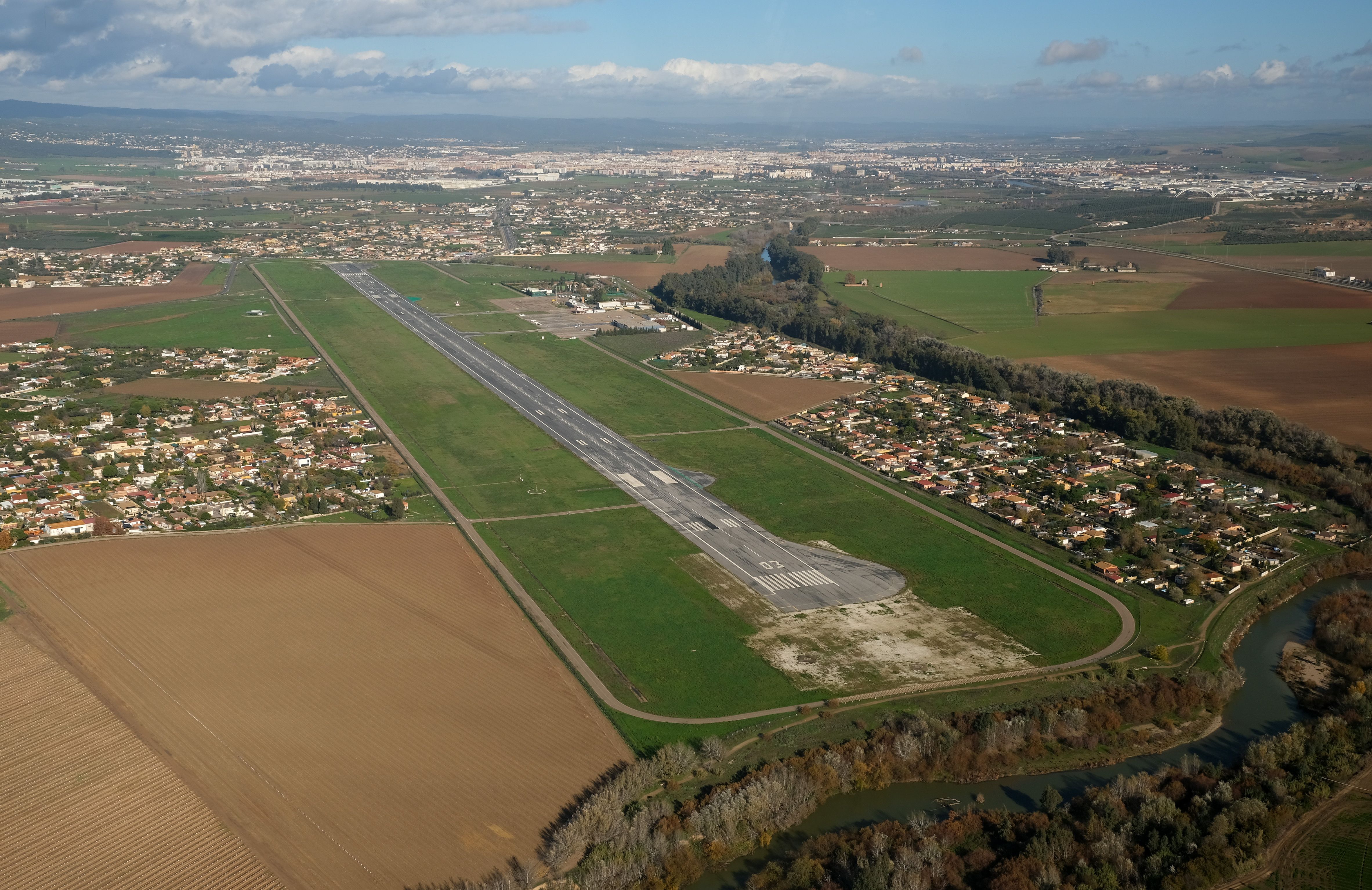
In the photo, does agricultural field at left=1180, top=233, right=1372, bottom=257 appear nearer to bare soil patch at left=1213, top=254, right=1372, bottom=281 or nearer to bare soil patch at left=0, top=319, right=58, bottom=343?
bare soil patch at left=1213, top=254, right=1372, bottom=281

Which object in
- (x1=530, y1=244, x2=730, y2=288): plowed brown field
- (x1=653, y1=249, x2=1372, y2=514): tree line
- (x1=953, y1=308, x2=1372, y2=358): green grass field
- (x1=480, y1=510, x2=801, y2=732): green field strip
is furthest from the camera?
(x1=530, y1=244, x2=730, y2=288): plowed brown field

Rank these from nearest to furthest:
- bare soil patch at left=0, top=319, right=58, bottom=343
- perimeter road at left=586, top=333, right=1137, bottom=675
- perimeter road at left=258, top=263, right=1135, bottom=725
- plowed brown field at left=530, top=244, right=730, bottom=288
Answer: perimeter road at left=258, top=263, right=1135, bottom=725 → perimeter road at left=586, top=333, right=1137, bottom=675 → bare soil patch at left=0, top=319, right=58, bottom=343 → plowed brown field at left=530, top=244, right=730, bottom=288

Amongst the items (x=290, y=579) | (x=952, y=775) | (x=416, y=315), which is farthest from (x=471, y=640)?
(x=416, y=315)

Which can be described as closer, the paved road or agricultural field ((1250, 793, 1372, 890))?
agricultural field ((1250, 793, 1372, 890))

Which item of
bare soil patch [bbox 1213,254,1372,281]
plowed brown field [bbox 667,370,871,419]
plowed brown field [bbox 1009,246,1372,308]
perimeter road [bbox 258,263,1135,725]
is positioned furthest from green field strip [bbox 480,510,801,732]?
bare soil patch [bbox 1213,254,1372,281]

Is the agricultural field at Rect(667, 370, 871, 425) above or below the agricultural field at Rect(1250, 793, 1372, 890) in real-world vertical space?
above

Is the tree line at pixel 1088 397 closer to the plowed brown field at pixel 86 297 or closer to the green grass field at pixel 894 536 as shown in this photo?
the green grass field at pixel 894 536

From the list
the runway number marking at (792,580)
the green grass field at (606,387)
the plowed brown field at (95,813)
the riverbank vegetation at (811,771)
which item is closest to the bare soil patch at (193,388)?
the green grass field at (606,387)

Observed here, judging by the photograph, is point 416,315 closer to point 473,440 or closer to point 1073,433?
point 473,440
